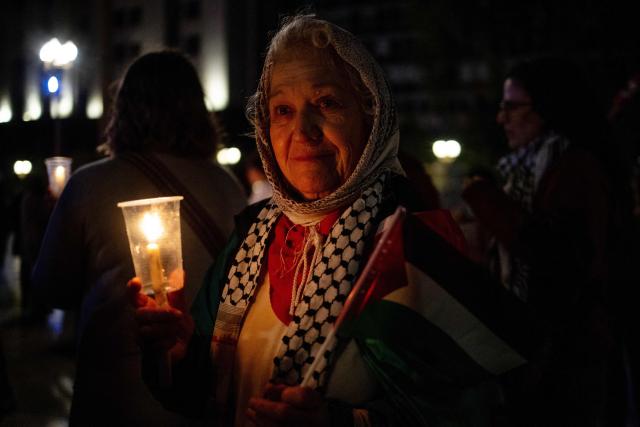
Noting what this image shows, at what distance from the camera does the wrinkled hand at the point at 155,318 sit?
1.81 meters

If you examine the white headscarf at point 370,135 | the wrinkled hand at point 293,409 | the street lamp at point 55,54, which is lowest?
the wrinkled hand at point 293,409

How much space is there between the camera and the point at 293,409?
5.26ft

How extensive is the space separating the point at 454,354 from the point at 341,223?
0.55m

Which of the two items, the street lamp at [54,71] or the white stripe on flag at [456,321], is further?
the street lamp at [54,71]

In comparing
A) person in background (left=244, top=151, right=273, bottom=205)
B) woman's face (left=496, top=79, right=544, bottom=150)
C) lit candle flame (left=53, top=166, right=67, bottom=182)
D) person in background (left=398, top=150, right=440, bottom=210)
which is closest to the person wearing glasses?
woman's face (left=496, top=79, right=544, bottom=150)

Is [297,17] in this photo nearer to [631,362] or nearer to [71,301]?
[71,301]

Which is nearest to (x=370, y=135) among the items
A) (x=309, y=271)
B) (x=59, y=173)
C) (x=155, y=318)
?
(x=309, y=271)

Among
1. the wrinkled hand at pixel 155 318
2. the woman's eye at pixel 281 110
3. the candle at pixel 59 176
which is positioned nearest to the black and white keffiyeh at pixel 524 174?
the woman's eye at pixel 281 110

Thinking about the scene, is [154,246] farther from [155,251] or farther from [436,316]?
[436,316]

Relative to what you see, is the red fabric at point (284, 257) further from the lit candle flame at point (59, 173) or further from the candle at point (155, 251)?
the lit candle flame at point (59, 173)

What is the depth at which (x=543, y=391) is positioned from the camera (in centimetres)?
327

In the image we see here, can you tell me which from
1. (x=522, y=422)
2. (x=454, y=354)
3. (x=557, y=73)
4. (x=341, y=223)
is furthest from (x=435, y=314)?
(x=557, y=73)

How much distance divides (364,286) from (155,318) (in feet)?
2.11

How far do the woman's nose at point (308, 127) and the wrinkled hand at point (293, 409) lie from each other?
0.80 metres
